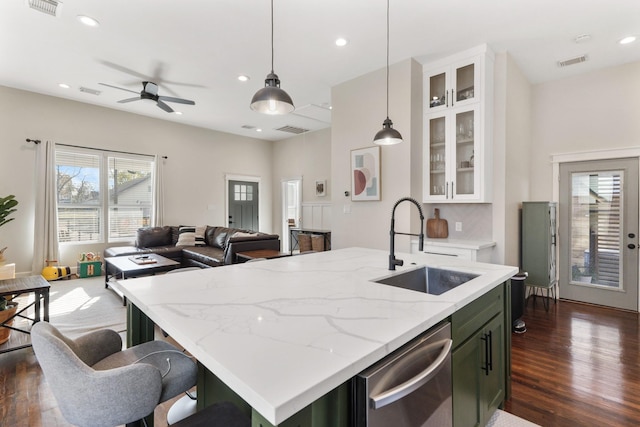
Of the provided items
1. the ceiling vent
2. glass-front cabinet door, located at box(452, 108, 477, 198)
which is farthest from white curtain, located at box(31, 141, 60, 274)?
glass-front cabinet door, located at box(452, 108, 477, 198)

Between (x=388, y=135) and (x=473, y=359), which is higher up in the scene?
(x=388, y=135)

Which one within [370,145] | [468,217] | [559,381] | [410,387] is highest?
[370,145]

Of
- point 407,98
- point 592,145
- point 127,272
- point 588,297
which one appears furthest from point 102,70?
point 588,297

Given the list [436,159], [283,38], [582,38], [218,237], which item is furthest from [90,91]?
[582,38]

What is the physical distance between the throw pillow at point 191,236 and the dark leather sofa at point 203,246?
65 millimetres

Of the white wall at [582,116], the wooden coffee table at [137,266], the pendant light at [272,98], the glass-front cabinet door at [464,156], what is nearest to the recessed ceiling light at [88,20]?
the pendant light at [272,98]

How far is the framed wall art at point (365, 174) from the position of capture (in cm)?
411

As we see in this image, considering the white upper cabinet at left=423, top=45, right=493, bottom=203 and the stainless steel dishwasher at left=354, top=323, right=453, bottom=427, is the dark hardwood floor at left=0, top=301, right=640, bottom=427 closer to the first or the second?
the stainless steel dishwasher at left=354, top=323, right=453, bottom=427

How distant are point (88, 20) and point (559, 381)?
208 inches

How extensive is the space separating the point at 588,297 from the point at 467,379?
4063 millimetres

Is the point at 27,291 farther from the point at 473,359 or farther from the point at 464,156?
the point at 464,156

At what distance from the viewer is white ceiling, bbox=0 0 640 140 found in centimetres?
287

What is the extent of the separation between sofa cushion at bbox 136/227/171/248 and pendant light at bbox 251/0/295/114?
5034mm

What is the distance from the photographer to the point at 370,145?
419cm
